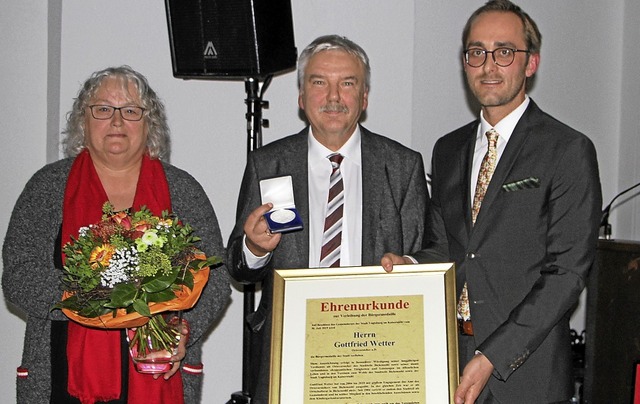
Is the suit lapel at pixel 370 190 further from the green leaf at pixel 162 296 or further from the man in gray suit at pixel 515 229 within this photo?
the green leaf at pixel 162 296

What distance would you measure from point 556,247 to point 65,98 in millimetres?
3254

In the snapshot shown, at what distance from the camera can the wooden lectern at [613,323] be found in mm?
4465

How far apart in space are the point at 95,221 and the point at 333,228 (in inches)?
39.3

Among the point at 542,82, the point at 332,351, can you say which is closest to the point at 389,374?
the point at 332,351

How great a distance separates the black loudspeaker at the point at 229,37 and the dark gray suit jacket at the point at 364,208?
1.44 m

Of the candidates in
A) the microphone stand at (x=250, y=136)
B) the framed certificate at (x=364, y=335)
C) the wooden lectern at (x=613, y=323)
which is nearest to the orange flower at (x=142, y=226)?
the framed certificate at (x=364, y=335)

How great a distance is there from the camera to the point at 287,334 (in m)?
2.84

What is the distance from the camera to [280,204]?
2.98m

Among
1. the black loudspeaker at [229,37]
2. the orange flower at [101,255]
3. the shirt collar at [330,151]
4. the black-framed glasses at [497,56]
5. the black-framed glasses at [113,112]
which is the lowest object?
the orange flower at [101,255]

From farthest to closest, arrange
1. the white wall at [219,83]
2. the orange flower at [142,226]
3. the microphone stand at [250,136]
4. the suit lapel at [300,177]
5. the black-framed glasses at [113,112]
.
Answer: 1. the white wall at [219,83]
2. the microphone stand at [250,136]
3. the black-framed glasses at [113,112]
4. the suit lapel at [300,177]
5. the orange flower at [142,226]

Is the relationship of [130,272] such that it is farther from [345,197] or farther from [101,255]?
[345,197]

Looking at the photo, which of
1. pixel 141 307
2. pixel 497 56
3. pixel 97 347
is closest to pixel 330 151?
pixel 497 56

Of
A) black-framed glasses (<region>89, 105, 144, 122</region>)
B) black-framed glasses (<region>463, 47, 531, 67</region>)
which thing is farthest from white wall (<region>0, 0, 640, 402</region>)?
black-framed glasses (<region>463, 47, 531, 67</region>)

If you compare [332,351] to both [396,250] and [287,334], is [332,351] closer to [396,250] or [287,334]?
[287,334]
